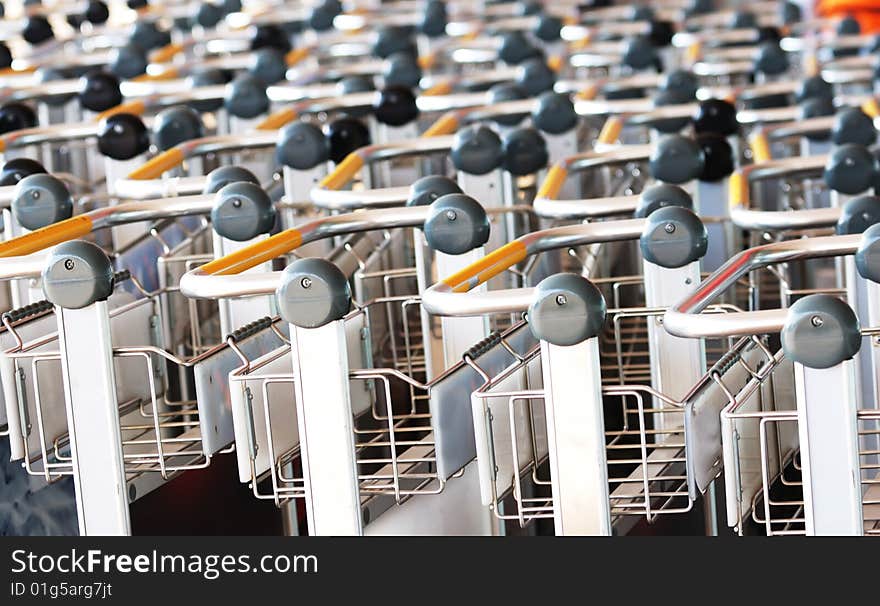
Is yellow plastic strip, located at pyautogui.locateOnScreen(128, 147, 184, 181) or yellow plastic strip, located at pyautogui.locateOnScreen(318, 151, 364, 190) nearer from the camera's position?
yellow plastic strip, located at pyautogui.locateOnScreen(318, 151, 364, 190)

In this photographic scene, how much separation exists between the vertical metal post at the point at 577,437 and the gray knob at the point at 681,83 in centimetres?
291

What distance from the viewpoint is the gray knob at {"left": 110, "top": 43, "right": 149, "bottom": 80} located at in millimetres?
6277

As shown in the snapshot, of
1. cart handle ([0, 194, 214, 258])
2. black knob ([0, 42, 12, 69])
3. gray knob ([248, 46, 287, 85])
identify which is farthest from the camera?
black knob ([0, 42, 12, 69])

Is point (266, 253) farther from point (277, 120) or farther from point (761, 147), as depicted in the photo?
point (277, 120)

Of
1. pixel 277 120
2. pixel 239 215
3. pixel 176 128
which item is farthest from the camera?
pixel 277 120

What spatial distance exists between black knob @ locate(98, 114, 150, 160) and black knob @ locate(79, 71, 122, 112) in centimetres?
89

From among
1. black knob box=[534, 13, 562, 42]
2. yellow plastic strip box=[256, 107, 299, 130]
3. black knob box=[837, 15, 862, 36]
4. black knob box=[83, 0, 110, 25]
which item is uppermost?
black knob box=[83, 0, 110, 25]

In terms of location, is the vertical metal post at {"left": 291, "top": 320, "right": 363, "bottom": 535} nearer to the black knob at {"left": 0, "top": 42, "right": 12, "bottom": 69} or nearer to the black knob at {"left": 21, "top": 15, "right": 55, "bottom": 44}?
the black knob at {"left": 0, "top": 42, "right": 12, "bottom": 69}

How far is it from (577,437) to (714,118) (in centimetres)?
240

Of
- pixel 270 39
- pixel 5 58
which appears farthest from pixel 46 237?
pixel 270 39

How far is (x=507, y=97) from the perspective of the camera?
5.10m

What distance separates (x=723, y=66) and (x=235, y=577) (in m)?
4.38

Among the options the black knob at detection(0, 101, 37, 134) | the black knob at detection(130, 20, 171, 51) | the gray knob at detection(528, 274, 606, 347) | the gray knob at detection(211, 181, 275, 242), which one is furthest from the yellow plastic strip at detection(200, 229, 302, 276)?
the black knob at detection(130, 20, 171, 51)

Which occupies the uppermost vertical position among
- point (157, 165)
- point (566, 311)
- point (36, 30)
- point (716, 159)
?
point (36, 30)
